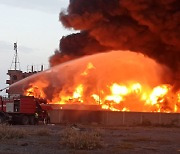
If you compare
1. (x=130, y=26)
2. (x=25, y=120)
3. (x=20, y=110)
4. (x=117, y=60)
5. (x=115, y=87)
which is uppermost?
(x=130, y=26)

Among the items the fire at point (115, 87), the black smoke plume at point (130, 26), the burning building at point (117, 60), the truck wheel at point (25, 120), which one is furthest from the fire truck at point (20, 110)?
the fire at point (115, 87)

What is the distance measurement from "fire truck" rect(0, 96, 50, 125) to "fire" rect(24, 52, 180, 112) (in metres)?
11.6

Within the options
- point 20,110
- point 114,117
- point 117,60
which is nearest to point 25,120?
point 20,110

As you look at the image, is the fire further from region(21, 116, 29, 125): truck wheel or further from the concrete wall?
region(21, 116, 29, 125): truck wheel

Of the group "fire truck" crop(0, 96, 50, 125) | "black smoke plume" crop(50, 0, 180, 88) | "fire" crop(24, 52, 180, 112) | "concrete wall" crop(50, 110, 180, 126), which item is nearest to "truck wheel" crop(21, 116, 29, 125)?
"fire truck" crop(0, 96, 50, 125)

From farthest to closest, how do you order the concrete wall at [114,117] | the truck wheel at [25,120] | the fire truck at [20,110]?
1. the concrete wall at [114,117]
2. the truck wheel at [25,120]
3. the fire truck at [20,110]

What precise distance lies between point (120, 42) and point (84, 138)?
106 feet

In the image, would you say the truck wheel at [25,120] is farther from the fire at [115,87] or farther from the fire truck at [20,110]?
the fire at [115,87]

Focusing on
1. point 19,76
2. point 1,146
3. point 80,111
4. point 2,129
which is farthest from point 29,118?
point 19,76

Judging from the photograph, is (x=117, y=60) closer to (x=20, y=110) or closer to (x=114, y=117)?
(x=114, y=117)

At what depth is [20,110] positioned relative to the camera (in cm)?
5066

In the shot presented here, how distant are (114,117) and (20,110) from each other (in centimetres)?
1192

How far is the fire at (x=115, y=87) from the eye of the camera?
196 ft

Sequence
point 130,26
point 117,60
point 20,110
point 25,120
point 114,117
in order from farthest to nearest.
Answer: point 117,60
point 114,117
point 130,26
point 25,120
point 20,110
